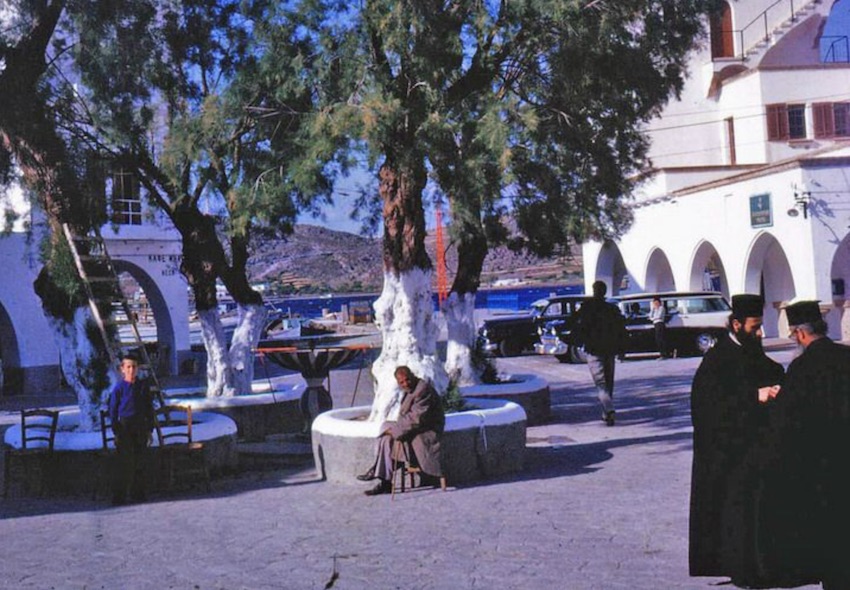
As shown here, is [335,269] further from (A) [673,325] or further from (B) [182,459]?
(B) [182,459]

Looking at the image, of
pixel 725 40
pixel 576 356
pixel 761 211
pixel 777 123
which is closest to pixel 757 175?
pixel 761 211

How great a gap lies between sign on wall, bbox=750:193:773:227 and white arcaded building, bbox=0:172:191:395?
1586 cm

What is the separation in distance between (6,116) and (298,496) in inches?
201

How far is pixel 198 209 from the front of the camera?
15.3 m

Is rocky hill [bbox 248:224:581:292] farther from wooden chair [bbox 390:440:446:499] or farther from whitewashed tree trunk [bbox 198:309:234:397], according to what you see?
wooden chair [bbox 390:440:446:499]

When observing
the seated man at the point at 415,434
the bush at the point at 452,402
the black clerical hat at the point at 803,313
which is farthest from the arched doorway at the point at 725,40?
the black clerical hat at the point at 803,313

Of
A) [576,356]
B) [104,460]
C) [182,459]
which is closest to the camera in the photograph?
[182,459]

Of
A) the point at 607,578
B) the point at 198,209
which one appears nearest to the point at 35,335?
the point at 198,209

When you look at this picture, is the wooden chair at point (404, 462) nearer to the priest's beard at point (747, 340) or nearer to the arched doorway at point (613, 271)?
the priest's beard at point (747, 340)

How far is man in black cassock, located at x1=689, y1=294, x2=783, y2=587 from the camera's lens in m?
5.00

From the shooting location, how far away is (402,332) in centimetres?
1109

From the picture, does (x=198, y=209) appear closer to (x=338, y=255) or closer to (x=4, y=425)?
(x=4, y=425)

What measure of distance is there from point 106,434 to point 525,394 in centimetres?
625

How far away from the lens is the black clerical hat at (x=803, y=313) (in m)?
5.20
